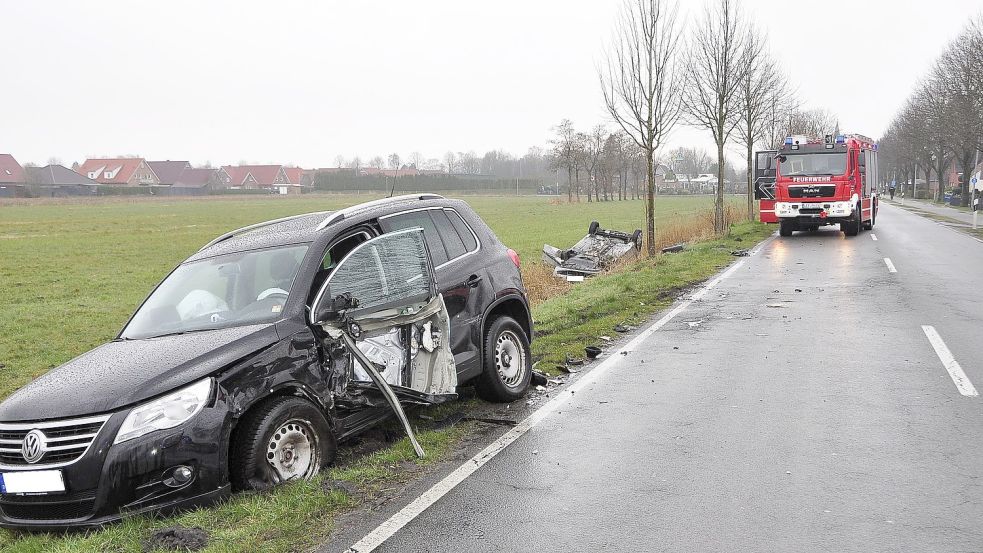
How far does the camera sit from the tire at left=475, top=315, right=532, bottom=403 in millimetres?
6531

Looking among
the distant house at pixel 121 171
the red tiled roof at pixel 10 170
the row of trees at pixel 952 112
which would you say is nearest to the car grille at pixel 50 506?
the row of trees at pixel 952 112

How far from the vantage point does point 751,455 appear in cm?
521

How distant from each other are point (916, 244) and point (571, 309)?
14936 millimetres

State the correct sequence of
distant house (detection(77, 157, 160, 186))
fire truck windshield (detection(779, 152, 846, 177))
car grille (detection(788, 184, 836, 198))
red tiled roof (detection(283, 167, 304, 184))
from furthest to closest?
1. red tiled roof (detection(283, 167, 304, 184))
2. distant house (detection(77, 157, 160, 186))
3. fire truck windshield (detection(779, 152, 846, 177))
4. car grille (detection(788, 184, 836, 198))

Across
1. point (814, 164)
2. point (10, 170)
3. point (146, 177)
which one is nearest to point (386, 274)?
point (814, 164)

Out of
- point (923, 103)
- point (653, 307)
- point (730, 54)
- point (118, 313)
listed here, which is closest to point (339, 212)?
point (653, 307)

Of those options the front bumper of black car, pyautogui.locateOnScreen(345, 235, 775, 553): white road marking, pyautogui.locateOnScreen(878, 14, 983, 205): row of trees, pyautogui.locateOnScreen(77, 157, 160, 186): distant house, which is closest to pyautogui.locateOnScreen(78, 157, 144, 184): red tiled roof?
pyautogui.locateOnScreen(77, 157, 160, 186): distant house

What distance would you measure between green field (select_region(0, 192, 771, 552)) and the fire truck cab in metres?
1.87

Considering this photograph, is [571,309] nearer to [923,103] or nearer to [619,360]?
[619,360]

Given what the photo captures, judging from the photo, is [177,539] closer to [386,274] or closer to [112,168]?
[386,274]

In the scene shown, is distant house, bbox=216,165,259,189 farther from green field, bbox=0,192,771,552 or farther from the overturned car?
the overturned car

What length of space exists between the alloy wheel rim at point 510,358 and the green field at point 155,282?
19.2 inches

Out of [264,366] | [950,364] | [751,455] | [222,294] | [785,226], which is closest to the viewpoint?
[264,366]

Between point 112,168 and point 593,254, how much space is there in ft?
432
